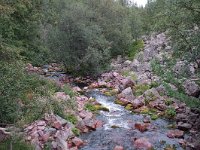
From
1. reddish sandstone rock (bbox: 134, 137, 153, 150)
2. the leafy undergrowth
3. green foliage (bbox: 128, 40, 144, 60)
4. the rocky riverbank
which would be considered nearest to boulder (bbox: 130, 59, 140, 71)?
the rocky riverbank

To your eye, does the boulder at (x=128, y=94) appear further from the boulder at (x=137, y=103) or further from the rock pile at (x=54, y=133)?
the rock pile at (x=54, y=133)

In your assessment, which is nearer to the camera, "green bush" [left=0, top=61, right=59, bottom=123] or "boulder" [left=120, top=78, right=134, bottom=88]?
"green bush" [left=0, top=61, right=59, bottom=123]

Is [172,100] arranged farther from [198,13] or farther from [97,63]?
[97,63]

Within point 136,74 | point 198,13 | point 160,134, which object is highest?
point 198,13

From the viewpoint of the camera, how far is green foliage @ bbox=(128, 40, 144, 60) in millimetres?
40431

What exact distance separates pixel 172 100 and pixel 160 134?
4.99m

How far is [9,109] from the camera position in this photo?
1454 cm

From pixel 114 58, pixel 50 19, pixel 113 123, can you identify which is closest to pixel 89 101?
pixel 113 123

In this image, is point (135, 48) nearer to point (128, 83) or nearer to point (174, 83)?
point (128, 83)

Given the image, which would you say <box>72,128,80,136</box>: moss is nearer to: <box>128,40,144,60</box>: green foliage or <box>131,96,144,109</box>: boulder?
<box>131,96,144,109</box>: boulder

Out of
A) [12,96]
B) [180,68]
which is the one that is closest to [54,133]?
[12,96]

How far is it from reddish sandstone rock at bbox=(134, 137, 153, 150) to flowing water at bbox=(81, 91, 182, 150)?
25 cm

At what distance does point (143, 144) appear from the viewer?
16.3 m

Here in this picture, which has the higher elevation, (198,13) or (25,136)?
(198,13)
